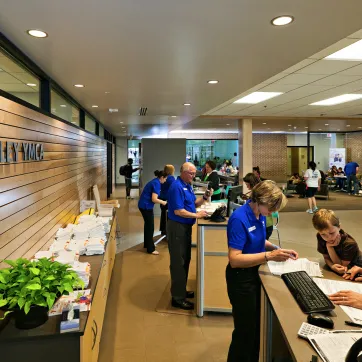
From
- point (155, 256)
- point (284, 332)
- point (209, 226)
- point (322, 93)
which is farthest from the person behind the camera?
point (322, 93)

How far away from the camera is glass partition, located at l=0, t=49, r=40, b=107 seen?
264 centimetres

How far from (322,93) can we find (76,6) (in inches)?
225

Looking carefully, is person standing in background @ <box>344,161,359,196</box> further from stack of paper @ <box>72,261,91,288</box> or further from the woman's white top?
stack of paper @ <box>72,261,91,288</box>

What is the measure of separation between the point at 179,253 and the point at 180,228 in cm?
30

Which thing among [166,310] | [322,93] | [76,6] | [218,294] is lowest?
[166,310]

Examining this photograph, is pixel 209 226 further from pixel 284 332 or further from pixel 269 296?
pixel 284 332

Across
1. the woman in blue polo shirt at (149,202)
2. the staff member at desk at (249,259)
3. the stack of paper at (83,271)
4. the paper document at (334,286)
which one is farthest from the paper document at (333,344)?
the woman in blue polo shirt at (149,202)

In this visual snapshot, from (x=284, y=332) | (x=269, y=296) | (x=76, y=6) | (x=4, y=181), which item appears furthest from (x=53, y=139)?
(x=284, y=332)

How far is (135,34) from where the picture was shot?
252cm

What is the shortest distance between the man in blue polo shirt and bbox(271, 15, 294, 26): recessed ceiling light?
1.84 meters

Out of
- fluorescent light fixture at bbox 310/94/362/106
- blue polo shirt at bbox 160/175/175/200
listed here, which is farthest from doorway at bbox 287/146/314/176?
blue polo shirt at bbox 160/175/175/200

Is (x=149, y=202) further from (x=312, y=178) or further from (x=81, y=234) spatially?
(x=312, y=178)

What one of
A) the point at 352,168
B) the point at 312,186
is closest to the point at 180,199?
the point at 312,186

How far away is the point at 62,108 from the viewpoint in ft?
15.5
